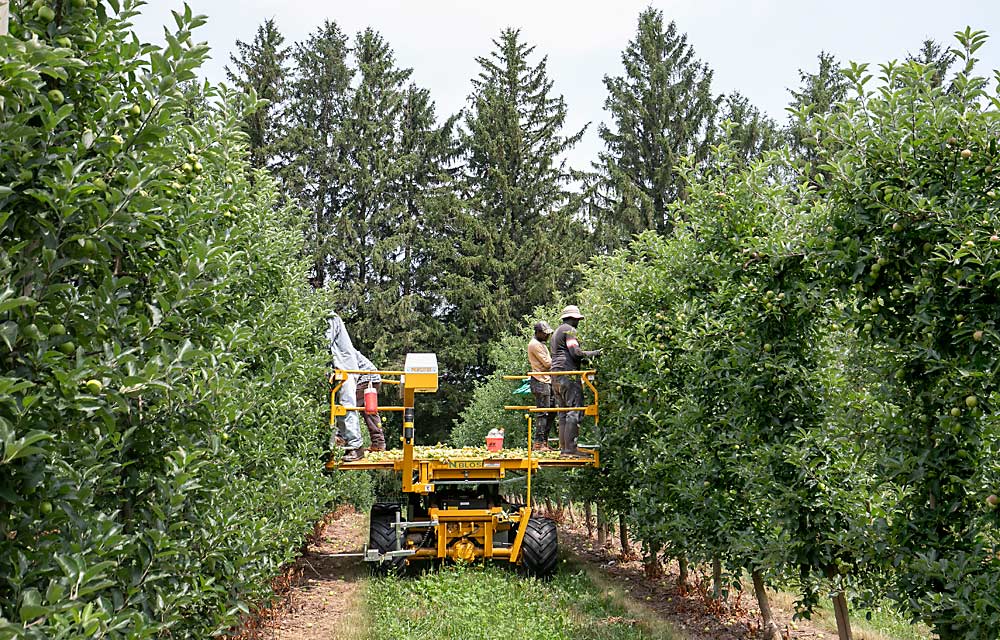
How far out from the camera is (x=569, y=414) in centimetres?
1144

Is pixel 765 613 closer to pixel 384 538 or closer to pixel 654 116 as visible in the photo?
pixel 384 538

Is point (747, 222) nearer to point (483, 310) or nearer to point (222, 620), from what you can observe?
point (222, 620)

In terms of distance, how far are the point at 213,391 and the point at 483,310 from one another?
3025 centimetres

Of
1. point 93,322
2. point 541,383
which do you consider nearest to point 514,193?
point 541,383

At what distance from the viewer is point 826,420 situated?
6215 millimetres

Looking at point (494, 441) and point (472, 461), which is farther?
point (494, 441)

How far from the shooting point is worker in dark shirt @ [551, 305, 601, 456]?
37.5 ft

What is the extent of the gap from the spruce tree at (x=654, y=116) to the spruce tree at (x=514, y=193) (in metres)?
2.41

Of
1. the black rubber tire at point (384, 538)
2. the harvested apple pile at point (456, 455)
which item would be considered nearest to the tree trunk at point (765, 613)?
the harvested apple pile at point (456, 455)

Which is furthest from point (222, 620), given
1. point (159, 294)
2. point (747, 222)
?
point (747, 222)

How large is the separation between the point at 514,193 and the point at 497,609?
93.3ft

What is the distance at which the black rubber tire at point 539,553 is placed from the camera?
408 inches

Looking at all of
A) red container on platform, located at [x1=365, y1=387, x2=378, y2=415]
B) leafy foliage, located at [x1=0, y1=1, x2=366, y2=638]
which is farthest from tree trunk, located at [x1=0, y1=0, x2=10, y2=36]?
red container on platform, located at [x1=365, y1=387, x2=378, y2=415]

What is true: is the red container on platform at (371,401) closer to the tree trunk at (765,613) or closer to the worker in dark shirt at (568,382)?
the worker in dark shirt at (568,382)
